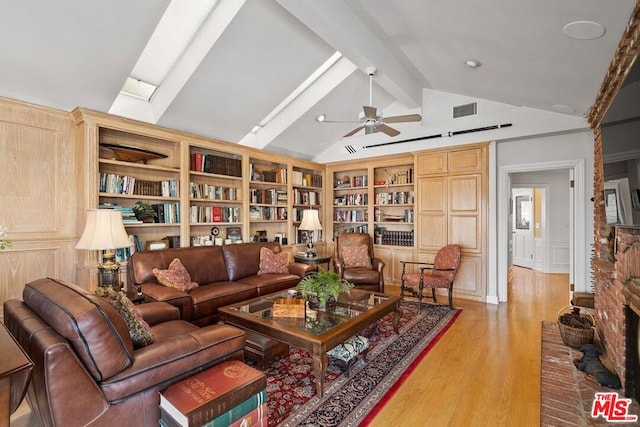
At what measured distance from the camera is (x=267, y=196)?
5.48 meters

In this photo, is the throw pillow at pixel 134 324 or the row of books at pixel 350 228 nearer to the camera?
the throw pillow at pixel 134 324

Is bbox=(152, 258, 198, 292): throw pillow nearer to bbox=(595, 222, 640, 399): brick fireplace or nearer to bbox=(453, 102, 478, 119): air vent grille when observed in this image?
bbox=(595, 222, 640, 399): brick fireplace

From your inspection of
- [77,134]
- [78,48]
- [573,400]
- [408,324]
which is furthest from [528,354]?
[77,134]

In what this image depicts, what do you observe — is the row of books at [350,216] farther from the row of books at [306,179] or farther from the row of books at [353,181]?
the row of books at [306,179]

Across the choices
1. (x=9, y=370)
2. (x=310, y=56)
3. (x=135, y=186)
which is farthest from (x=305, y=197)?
(x=9, y=370)

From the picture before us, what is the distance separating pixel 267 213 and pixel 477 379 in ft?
13.1

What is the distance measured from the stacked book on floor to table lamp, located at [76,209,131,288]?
1.67 m

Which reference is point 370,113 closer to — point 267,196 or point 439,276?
point 439,276

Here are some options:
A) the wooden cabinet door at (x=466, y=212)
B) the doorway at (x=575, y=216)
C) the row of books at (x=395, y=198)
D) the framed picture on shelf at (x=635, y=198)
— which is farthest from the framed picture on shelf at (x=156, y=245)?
the doorway at (x=575, y=216)

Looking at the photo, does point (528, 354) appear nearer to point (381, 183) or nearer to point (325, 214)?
point (381, 183)

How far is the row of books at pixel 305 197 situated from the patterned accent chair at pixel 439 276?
239 centimetres

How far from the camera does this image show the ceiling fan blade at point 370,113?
10.4 feet

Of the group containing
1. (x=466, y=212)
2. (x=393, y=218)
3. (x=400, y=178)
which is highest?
(x=400, y=178)

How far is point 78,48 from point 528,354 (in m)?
4.98
